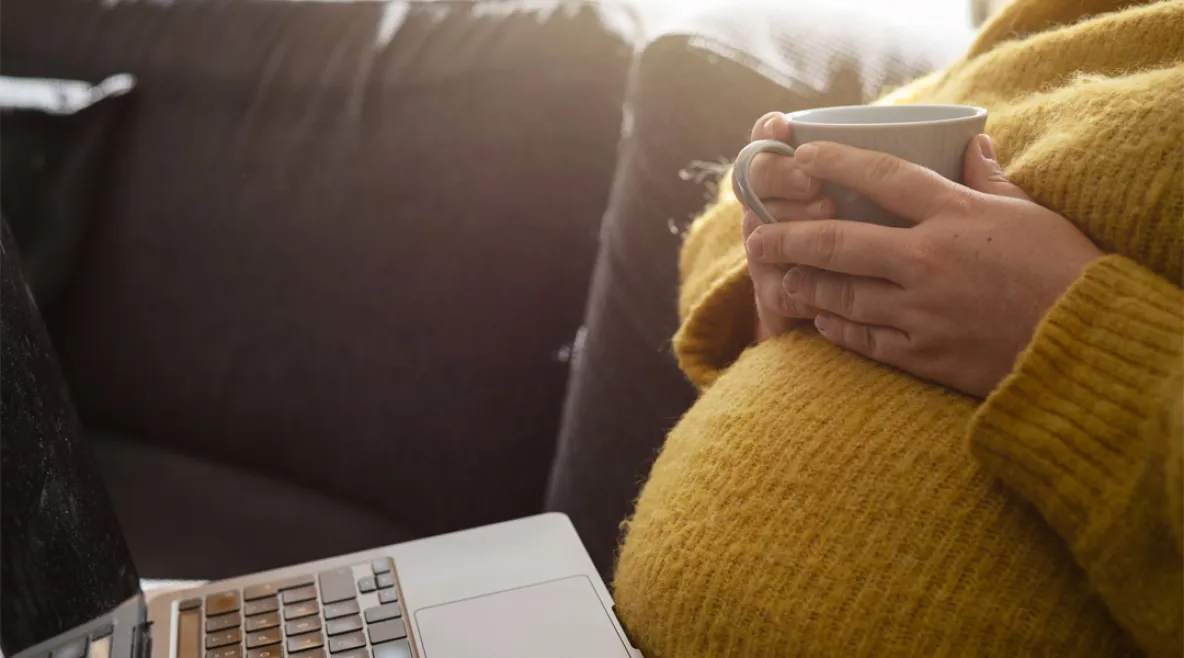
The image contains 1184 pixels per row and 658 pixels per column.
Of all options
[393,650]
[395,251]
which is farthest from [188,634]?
[395,251]

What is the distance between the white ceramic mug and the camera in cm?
45

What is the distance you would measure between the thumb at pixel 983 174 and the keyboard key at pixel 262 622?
0.42 meters

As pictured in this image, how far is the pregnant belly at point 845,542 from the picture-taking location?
1.34ft

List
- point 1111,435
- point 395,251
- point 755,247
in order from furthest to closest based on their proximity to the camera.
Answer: point 395,251, point 755,247, point 1111,435

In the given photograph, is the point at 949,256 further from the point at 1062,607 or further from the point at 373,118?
the point at 373,118

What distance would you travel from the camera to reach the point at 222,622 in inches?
21.7

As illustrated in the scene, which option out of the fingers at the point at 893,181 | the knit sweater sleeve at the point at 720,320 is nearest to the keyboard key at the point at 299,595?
the knit sweater sleeve at the point at 720,320

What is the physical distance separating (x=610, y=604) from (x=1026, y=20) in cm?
42

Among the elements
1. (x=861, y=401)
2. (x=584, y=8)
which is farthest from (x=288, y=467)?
(x=861, y=401)

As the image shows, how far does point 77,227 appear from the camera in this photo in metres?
1.24

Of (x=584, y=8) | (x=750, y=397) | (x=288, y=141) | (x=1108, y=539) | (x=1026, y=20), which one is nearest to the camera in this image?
(x=1108, y=539)

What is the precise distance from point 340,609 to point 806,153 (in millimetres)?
341

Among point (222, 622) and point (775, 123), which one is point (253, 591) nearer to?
point (222, 622)

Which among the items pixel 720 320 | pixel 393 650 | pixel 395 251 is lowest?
pixel 395 251
